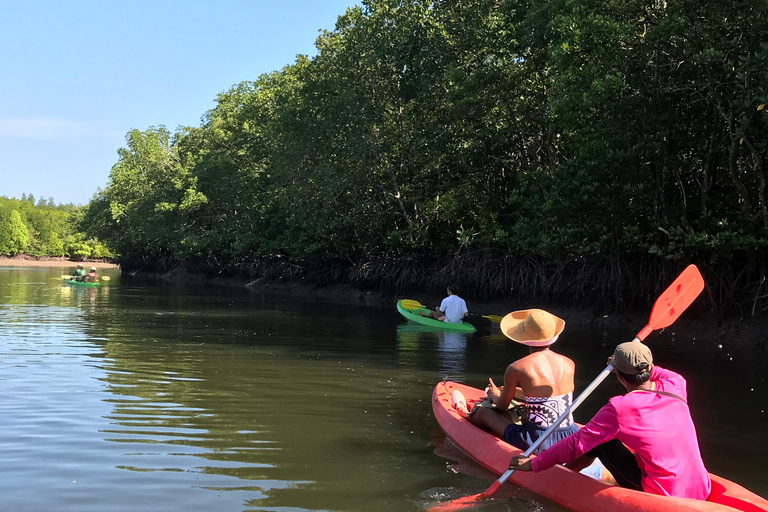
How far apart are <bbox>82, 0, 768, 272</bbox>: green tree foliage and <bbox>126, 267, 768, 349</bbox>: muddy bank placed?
4.85ft

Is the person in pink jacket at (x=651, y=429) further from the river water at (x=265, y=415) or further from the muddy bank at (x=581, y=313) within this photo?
the muddy bank at (x=581, y=313)

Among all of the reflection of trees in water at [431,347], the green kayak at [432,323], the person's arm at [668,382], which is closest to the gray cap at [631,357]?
the person's arm at [668,382]

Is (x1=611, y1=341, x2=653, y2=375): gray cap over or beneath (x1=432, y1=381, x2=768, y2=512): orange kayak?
over

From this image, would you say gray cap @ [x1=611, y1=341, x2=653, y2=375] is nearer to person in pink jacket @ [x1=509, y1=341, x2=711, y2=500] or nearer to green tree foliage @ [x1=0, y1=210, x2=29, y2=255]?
person in pink jacket @ [x1=509, y1=341, x2=711, y2=500]

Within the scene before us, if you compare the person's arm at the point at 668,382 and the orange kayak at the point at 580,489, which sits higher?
the person's arm at the point at 668,382

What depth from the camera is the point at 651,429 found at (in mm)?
3904

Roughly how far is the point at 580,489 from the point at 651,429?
898mm

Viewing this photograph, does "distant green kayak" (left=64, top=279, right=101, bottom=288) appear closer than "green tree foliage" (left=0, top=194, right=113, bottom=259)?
Yes

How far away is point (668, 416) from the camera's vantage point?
12.8 ft

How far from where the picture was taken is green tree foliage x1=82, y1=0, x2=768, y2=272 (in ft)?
44.1

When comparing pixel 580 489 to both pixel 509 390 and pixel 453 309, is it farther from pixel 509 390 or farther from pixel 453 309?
pixel 453 309

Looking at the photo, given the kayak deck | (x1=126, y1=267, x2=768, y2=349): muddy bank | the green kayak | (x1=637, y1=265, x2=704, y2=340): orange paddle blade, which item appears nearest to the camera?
(x1=637, y1=265, x2=704, y2=340): orange paddle blade

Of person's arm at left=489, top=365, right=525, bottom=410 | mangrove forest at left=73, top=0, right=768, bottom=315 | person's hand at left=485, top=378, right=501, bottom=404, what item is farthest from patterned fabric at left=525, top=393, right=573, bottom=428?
mangrove forest at left=73, top=0, right=768, bottom=315

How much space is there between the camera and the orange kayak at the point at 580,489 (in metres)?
4.05
